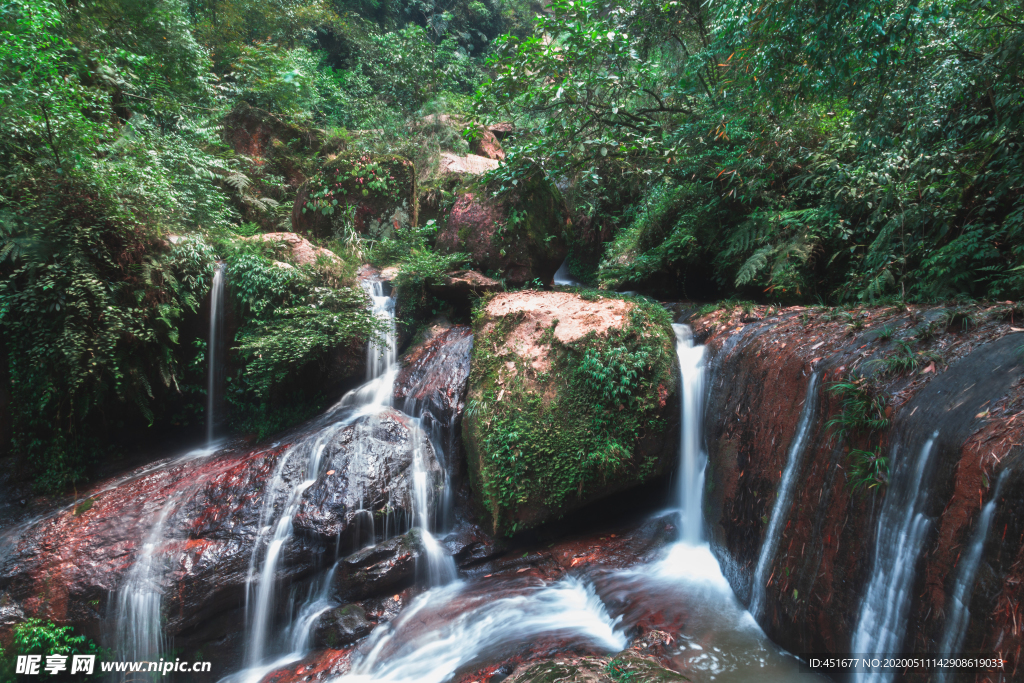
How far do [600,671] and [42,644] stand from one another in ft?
17.7

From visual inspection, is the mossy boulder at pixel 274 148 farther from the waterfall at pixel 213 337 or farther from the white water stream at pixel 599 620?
Result: the white water stream at pixel 599 620

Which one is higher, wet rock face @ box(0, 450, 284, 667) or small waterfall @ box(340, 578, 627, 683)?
wet rock face @ box(0, 450, 284, 667)

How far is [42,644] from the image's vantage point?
185 inches

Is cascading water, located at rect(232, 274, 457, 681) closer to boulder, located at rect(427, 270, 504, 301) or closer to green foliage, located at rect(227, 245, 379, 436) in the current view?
green foliage, located at rect(227, 245, 379, 436)

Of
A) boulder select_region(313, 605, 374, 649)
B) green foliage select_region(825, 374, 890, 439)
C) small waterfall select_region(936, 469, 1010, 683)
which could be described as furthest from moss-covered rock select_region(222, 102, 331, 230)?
small waterfall select_region(936, 469, 1010, 683)

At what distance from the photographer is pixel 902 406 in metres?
3.22

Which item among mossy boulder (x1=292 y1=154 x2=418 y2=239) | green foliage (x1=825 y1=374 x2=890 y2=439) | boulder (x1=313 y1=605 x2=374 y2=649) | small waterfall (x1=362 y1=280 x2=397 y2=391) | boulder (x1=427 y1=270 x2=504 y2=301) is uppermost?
mossy boulder (x1=292 y1=154 x2=418 y2=239)

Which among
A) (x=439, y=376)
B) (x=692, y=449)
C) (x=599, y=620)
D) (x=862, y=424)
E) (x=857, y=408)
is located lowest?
(x=599, y=620)

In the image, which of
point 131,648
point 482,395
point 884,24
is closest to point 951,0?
point 884,24

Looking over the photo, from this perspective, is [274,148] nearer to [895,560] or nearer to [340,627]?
[340,627]

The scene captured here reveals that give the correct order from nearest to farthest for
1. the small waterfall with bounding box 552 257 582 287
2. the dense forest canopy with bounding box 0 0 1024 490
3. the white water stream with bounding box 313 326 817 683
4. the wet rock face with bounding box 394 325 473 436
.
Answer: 1. the white water stream with bounding box 313 326 817 683
2. the dense forest canopy with bounding box 0 0 1024 490
3. the wet rock face with bounding box 394 325 473 436
4. the small waterfall with bounding box 552 257 582 287

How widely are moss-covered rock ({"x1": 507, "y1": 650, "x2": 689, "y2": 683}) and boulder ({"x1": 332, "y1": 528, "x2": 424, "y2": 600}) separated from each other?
2072 mm

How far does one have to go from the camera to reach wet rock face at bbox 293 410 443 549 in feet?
18.0

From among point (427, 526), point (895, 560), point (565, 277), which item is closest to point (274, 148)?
point (565, 277)
